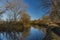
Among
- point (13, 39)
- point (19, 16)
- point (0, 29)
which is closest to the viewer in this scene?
point (13, 39)

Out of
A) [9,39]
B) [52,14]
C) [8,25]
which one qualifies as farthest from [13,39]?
[8,25]

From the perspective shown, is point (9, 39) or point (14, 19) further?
point (14, 19)

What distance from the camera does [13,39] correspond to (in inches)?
316

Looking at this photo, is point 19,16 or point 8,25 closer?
point 8,25

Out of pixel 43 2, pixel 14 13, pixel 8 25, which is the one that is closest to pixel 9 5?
A: pixel 14 13

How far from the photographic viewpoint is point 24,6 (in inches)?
498

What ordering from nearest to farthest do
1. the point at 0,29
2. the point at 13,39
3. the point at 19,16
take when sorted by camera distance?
the point at 13,39, the point at 0,29, the point at 19,16

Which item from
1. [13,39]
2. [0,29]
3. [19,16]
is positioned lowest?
[13,39]

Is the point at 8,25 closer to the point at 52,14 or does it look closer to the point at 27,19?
the point at 27,19

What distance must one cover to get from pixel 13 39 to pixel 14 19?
4.69m

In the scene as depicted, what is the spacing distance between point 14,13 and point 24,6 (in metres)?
0.79

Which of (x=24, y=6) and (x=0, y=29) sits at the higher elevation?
(x=24, y=6)

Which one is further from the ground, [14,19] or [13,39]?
[14,19]

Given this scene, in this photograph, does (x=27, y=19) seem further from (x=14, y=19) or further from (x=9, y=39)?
(x=9, y=39)
